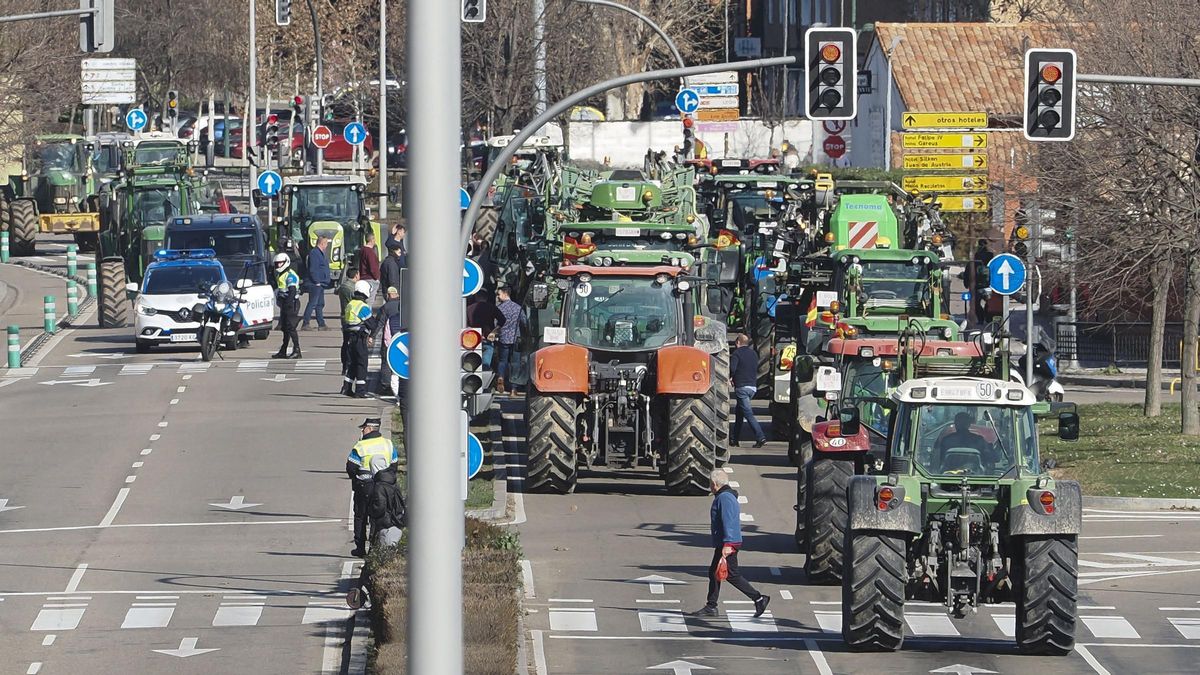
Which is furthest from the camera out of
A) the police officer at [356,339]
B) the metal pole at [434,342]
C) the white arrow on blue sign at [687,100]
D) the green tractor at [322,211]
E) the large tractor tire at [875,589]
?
the green tractor at [322,211]

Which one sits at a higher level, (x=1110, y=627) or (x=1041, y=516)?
(x=1041, y=516)

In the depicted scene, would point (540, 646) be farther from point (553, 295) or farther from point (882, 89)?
point (882, 89)

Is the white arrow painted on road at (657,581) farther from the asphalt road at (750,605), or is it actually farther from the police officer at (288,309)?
the police officer at (288,309)

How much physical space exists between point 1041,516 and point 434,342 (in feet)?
29.4

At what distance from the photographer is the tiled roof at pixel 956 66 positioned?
61.8m

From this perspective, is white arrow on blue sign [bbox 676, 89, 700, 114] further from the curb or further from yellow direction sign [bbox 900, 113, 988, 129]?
the curb

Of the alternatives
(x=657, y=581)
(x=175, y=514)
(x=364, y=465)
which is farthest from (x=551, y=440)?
(x=364, y=465)

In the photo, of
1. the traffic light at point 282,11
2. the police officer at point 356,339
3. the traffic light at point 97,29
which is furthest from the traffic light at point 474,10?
the traffic light at point 282,11

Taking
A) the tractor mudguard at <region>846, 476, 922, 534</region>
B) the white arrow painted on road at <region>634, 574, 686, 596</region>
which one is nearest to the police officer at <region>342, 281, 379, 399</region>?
the white arrow painted on road at <region>634, 574, 686, 596</region>

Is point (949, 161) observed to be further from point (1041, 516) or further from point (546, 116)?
point (1041, 516)

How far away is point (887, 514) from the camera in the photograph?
52.8 ft

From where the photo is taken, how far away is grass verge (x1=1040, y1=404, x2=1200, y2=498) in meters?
26.1

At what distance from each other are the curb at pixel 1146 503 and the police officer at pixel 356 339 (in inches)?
458

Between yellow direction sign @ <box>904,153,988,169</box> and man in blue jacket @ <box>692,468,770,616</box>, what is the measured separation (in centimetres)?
2813
